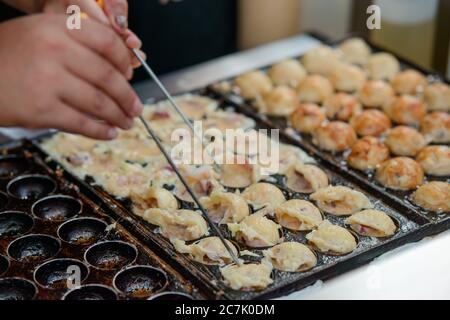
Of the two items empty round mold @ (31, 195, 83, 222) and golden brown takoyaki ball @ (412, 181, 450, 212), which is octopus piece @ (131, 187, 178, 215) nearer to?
empty round mold @ (31, 195, 83, 222)

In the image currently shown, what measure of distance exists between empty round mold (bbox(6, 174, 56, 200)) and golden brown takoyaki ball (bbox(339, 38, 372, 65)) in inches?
56.6

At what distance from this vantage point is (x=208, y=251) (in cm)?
214

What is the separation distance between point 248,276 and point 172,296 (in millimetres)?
205

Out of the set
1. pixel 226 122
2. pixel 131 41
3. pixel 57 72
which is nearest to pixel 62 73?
pixel 57 72

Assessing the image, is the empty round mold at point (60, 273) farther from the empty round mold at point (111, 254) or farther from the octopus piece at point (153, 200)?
the octopus piece at point (153, 200)

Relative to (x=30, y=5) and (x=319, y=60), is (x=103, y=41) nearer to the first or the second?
(x=30, y=5)

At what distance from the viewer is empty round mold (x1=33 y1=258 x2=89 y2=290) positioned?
6.74 ft

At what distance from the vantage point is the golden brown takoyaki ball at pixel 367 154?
2.57m

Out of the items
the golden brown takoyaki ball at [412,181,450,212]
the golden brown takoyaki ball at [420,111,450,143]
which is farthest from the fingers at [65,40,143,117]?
the golden brown takoyaki ball at [420,111,450,143]

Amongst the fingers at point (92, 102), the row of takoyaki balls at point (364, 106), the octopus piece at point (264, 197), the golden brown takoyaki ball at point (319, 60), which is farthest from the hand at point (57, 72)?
the golden brown takoyaki ball at point (319, 60)

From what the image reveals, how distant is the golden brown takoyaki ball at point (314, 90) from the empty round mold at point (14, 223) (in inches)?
49.0

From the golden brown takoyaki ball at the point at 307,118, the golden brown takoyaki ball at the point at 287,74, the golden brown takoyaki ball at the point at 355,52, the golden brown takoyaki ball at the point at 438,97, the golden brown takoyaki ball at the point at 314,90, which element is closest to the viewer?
the golden brown takoyaki ball at the point at 307,118
